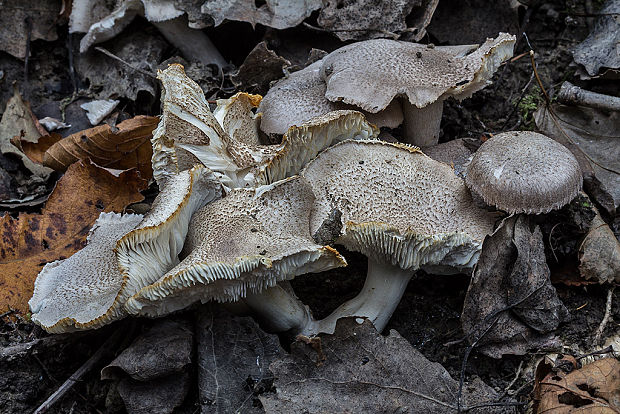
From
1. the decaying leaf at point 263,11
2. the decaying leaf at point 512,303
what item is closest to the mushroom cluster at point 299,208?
the decaying leaf at point 512,303

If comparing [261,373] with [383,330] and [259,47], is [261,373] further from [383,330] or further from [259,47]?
[259,47]

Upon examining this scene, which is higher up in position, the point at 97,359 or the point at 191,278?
the point at 191,278

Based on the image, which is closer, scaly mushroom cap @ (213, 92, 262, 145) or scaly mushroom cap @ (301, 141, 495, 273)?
scaly mushroom cap @ (301, 141, 495, 273)

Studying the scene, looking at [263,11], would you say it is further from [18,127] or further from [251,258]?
[251,258]

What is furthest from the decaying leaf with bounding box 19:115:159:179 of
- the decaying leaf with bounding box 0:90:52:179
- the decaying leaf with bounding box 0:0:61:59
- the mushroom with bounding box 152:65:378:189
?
the decaying leaf with bounding box 0:0:61:59

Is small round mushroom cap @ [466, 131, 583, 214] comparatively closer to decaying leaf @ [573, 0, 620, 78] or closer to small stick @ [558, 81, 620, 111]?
small stick @ [558, 81, 620, 111]

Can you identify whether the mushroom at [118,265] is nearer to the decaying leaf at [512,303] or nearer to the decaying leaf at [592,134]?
the decaying leaf at [512,303]

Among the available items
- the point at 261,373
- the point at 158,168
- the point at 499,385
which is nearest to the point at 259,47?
the point at 158,168
